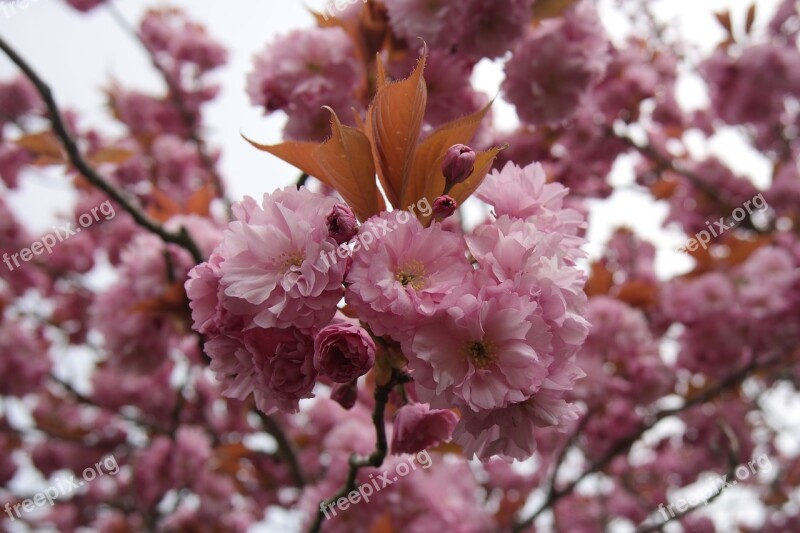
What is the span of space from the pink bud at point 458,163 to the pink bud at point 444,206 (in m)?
0.04

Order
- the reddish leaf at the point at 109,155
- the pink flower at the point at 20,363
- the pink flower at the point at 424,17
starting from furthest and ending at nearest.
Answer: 1. the pink flower at the point at 20,363
2. the reddish leaf at the point at 109,155
3. the pink flower at the point at 424,17

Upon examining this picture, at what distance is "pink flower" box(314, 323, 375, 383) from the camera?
675 mm

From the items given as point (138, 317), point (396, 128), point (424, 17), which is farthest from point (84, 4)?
point (396, 128)

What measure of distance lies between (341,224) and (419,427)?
36 centimetres

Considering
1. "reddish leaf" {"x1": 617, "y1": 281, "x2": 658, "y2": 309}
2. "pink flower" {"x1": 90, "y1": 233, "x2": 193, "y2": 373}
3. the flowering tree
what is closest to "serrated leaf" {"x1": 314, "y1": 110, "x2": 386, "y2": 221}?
the flowering tree

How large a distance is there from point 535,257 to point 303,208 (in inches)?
11.2

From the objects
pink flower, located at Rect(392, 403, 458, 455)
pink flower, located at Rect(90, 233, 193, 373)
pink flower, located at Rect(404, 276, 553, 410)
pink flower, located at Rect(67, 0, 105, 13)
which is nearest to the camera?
pink flower, located at Rect(404, 276, 553, 410)

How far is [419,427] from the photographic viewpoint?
34.5 inches

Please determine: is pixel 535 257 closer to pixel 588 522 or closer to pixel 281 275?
pixel 281 275

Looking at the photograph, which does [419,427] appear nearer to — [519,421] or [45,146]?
[519,421]

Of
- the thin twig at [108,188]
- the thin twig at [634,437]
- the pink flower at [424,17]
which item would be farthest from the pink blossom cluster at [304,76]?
the thin twig at [634,437]

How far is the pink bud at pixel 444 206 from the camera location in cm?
73

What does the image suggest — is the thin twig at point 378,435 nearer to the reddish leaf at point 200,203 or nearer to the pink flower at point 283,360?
the pink flower at point 283,360

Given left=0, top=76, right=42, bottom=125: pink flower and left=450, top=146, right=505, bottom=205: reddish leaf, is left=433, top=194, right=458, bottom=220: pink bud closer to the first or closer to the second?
left=450, top=146, right=505, bottom=205: reddish leaf
